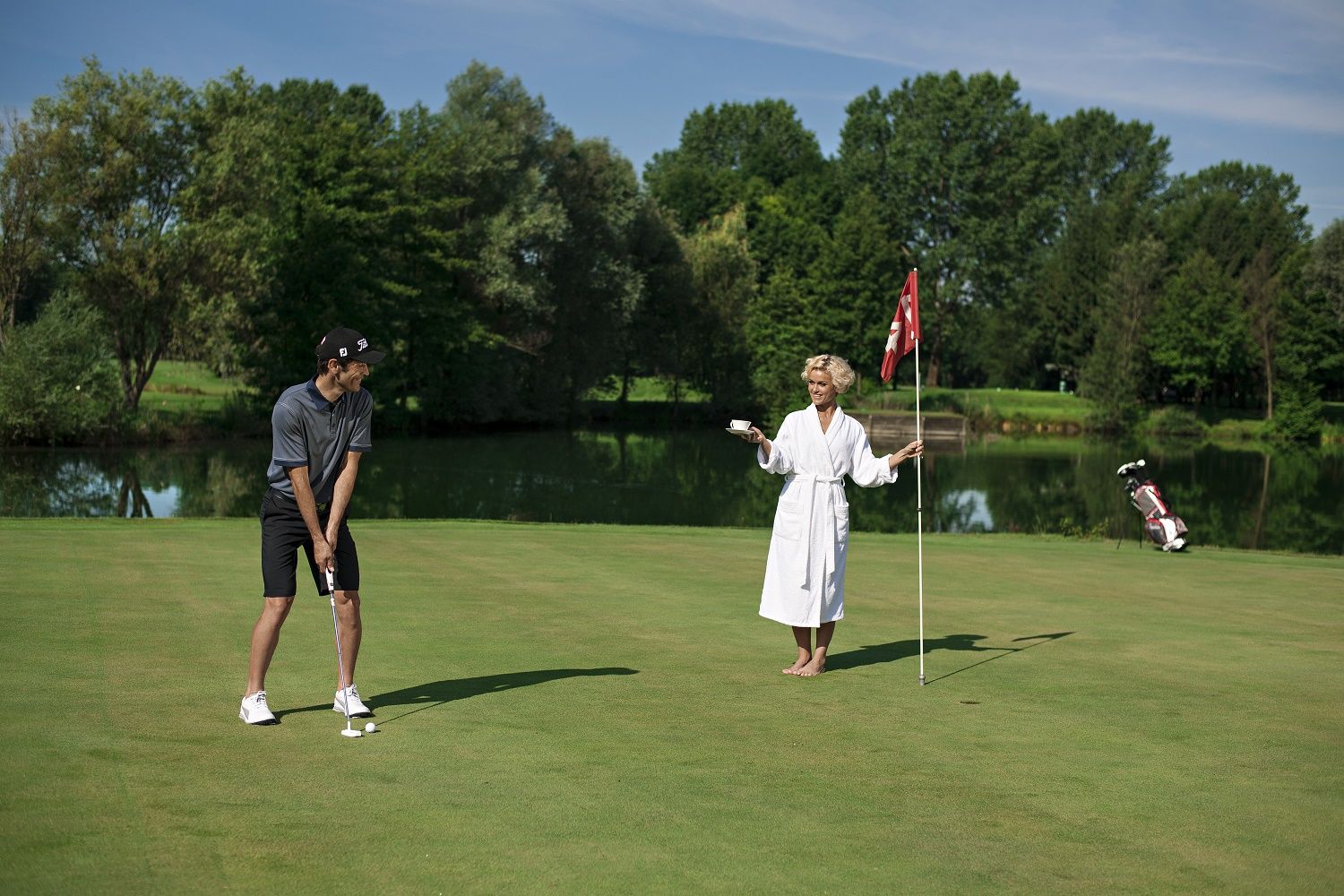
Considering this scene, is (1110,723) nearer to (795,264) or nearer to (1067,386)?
(795,264)

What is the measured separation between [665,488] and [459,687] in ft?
102

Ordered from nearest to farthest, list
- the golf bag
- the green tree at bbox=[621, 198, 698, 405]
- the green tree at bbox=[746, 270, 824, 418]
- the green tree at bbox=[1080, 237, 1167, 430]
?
1. the golf bag
2. the green tree at bbox=[621, 198, 698, 405]
3. the green tree at bbox=[746, 270, 824, 418]
4. the green tree at bbox=[1080, 237, 1167, 430]

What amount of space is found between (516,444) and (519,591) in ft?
142

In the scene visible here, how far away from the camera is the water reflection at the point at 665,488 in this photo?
3059 cm

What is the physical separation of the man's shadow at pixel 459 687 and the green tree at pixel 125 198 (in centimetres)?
4521

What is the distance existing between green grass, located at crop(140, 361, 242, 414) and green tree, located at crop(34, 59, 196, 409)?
13.1 feet

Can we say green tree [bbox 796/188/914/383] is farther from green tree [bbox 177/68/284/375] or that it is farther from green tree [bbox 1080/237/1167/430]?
green tree [bbox 177/68/284/375]

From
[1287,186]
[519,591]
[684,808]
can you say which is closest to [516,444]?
[519,591]

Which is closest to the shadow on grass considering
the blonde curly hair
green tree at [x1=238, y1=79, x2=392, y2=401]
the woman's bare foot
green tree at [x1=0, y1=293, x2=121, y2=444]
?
the woman's bare foot

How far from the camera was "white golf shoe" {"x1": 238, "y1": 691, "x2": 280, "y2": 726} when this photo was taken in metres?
6.98

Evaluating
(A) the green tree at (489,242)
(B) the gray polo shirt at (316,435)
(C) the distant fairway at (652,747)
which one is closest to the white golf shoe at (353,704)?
(C) the distant fairway at (652,747)

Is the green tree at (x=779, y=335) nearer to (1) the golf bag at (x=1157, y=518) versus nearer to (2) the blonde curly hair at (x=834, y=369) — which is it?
(1) the golf bag at (x=1157, y=518)

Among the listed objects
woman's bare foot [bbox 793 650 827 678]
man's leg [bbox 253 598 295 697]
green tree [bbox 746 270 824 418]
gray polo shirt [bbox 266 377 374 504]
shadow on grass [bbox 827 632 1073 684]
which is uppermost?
green tree [bbox 746 270 824 418]

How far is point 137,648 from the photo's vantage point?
893cm
